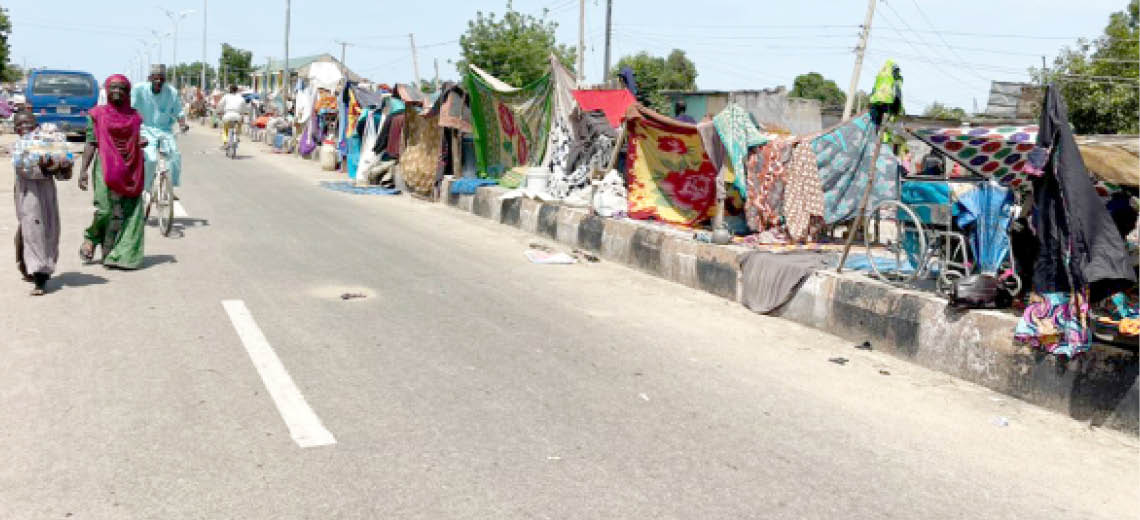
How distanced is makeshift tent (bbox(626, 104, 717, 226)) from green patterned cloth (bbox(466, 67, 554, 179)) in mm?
3120

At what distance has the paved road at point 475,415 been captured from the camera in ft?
12.7

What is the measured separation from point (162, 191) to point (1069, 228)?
9.42m

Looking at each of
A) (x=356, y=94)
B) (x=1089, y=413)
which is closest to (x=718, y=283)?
(x=1089, y=413)

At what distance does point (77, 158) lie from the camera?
2266 centimetres

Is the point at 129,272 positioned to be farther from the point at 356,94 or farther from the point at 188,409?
the point at 356,94

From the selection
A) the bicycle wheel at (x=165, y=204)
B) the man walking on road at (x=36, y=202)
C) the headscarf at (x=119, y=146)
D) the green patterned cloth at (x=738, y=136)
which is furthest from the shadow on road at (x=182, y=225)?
the green patterned cloth at (x=738, y=136)

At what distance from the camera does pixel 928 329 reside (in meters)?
6.68

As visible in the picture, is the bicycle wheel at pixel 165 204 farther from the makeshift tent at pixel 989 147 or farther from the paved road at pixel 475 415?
the makeshift tent at pixel 989 147

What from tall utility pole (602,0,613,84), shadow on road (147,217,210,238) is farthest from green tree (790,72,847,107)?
shadow on road (147,217,210,238)

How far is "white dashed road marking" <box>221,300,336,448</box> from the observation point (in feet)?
14.6

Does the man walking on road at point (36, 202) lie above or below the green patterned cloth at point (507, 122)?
below

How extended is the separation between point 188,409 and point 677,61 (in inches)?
3574

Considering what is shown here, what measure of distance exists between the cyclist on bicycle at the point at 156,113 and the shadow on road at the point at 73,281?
2.68 meters

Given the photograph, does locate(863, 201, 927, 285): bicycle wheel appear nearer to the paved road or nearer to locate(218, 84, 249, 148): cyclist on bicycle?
the paved road
